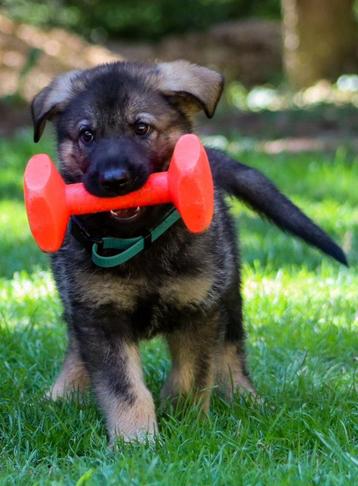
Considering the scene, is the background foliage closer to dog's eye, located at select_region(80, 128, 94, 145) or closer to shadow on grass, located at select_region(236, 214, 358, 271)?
shadow on grass, located at select_region(236, 214, 358, 271)

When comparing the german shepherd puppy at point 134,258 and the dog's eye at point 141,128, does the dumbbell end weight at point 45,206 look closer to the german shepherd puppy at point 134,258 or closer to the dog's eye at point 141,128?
the german shepherd puppy at point 134,258

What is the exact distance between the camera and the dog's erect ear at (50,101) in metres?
3.55

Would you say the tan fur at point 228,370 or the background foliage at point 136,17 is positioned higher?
the tan fur at point 228,370

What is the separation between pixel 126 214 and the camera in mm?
3309

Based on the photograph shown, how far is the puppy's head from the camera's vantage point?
123 inches

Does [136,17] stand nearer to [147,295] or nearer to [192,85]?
[192,85]

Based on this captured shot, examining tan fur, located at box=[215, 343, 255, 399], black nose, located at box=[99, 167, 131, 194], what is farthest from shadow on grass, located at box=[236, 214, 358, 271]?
black nose, located at box=[99, 167, 131, 194]

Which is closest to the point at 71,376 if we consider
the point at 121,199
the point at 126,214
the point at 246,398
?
the point at 246,398

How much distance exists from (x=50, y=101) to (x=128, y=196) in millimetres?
656

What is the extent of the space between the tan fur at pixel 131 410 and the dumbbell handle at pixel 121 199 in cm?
51

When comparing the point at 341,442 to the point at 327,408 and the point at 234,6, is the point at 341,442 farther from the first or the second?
the point at 234,6

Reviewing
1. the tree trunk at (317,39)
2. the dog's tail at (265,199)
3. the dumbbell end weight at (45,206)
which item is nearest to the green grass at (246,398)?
the dog's tail at (265,199)

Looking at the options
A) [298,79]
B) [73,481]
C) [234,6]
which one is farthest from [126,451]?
[234,6]

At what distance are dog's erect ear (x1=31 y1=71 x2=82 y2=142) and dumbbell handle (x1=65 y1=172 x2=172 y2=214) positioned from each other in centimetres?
49
